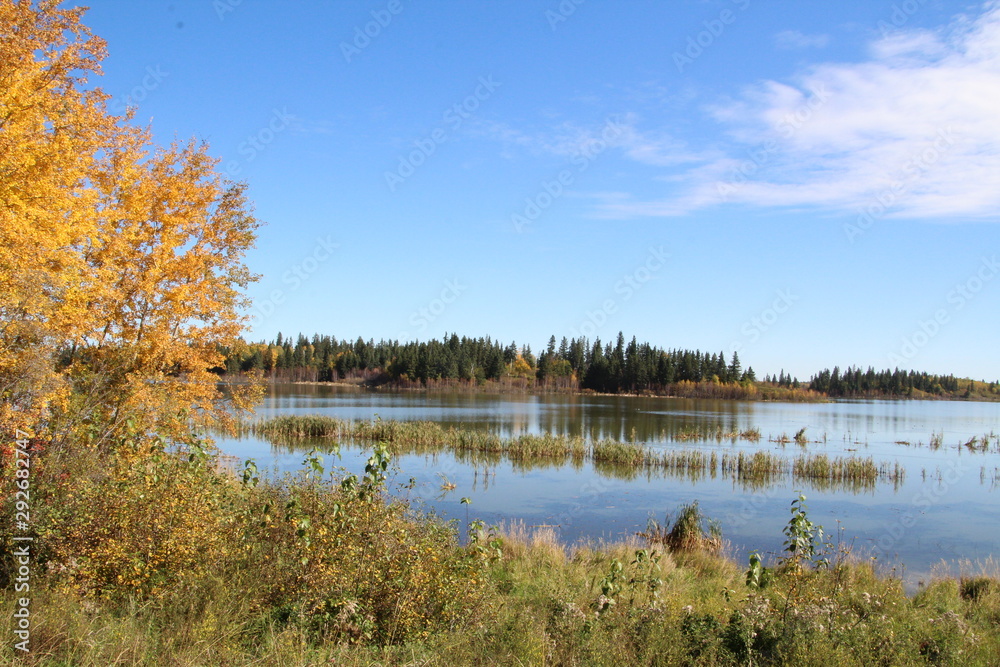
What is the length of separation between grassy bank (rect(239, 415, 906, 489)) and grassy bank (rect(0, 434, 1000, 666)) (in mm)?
15168

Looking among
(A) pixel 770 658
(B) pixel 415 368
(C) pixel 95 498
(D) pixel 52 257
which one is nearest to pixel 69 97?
(D) pixel 52 257

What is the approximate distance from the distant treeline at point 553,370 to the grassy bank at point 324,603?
293ft

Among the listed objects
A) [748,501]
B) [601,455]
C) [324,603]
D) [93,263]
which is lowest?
[748,501]

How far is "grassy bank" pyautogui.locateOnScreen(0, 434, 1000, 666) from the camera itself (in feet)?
17.4

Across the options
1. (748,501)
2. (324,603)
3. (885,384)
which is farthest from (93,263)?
(885,384)

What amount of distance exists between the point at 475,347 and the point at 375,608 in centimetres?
11487

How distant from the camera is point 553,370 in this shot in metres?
123

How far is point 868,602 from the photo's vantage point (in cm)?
709

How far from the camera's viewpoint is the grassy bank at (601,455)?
25.1m

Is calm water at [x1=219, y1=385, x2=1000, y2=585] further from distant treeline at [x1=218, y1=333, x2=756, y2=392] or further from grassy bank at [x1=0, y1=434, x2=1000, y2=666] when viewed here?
distant treeline at [x1=218, y1=333, x2=756, y2=392]

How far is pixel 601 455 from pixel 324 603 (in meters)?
23.0

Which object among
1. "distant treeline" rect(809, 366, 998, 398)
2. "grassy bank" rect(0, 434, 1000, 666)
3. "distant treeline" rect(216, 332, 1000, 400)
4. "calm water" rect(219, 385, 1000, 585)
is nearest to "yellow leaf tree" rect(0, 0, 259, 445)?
"grassy bank" rect(0, 434, 1000, 666)

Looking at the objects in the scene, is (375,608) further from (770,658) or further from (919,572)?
(919,572)

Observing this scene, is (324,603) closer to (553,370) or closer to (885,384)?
(553,370)
